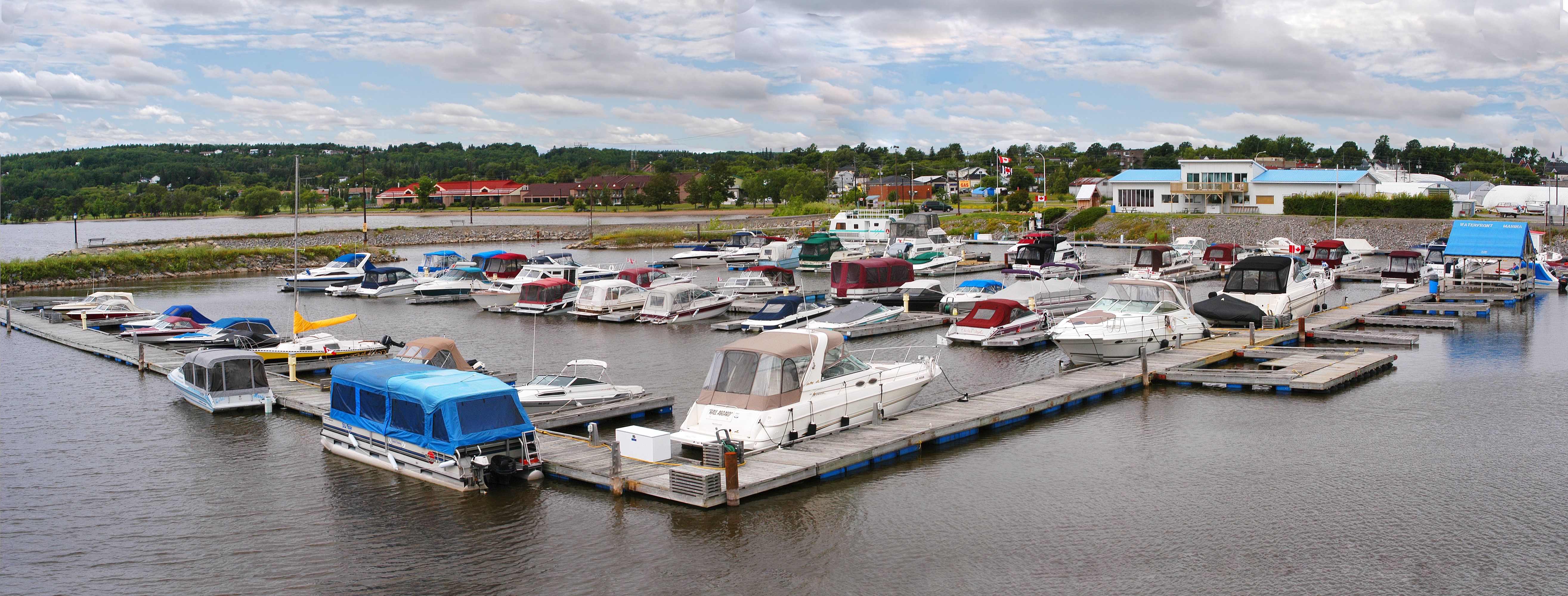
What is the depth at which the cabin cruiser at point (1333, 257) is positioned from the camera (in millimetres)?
56031

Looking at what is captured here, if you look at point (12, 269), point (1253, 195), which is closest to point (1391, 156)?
point (1253, 195)

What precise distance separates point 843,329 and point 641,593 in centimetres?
2355

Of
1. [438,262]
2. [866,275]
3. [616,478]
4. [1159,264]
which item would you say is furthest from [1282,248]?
[616,478]

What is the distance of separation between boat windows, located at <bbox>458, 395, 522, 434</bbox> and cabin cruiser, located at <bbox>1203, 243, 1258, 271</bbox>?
170 feet

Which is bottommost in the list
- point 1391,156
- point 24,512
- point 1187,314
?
point 24,512

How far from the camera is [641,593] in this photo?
13008mm

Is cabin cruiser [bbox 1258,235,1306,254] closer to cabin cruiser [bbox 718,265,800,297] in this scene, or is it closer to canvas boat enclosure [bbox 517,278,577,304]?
cabin cruiser [bbox 718,265,800,297]

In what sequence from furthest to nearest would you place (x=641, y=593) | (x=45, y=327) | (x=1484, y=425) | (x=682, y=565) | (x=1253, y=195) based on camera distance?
(x=1253, y=195) → (x=45, y=327) → (x=1484, y=425) → (x=682, y=565) → (x=641, y=593)

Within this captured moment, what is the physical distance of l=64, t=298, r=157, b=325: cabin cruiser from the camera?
41.7 m

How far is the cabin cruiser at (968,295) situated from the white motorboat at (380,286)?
26.5 metres

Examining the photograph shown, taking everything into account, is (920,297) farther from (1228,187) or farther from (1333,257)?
(1228,187)

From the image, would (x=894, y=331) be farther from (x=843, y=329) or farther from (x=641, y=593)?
(x=641, y=593)

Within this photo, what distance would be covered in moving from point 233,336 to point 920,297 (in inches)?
976

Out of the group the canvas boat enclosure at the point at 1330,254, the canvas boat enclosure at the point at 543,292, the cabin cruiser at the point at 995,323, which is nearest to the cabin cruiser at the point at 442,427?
the cabin cruiser at the point at 995,323
